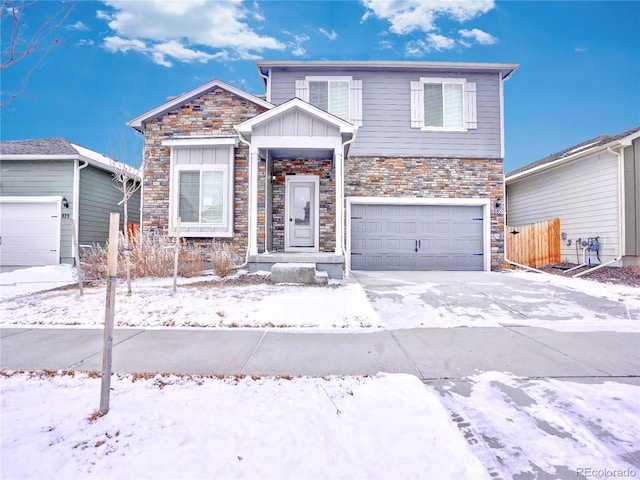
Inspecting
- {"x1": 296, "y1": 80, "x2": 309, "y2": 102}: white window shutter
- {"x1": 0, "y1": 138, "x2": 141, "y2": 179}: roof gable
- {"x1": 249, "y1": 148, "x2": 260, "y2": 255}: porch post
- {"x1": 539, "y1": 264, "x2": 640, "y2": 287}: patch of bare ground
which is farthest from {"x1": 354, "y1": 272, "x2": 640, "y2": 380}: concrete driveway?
{"x1": 0, "y1": 138, "x2": 141, "y2": 179}: roof gable

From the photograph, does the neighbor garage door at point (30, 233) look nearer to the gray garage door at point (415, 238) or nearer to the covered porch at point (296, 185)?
the covered porch at point (296, 185)

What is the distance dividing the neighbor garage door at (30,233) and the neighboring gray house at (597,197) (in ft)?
58.9

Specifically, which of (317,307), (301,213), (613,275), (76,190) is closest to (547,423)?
(317,307)

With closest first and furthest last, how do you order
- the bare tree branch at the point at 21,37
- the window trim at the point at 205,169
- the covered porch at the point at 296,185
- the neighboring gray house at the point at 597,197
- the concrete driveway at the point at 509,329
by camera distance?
the bare tree branch at the point at 21,37, the concrete driveway at the point at 509,329, the covered porch at the point at 296,185, the window trim at the point at 205,169, the neighboring gray house at the point at 597,197

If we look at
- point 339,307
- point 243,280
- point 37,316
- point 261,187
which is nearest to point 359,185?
point 261,187

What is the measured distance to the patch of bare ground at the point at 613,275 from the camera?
776cm

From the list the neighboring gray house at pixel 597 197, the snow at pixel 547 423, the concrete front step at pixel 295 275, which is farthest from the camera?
the neighboring gray house at pixel 597 197

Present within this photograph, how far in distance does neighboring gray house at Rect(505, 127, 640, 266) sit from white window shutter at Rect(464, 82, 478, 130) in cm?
363

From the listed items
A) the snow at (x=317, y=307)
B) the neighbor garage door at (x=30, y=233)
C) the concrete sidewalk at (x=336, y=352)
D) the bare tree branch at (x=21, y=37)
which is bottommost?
the concrete sidewalk at (x=336, y=352)

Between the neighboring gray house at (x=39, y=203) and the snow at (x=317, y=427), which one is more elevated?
the neighboring gray house at (x=39, y=203)

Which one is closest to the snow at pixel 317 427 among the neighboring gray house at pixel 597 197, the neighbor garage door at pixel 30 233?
the neighboring gray house at pixel 597 197

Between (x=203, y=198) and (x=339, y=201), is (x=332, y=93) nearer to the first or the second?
(x=339, y=201)

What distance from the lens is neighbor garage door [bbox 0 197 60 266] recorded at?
11.1 metres

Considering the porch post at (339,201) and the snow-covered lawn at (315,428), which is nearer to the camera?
the snow-covered lawn at (315,428)
